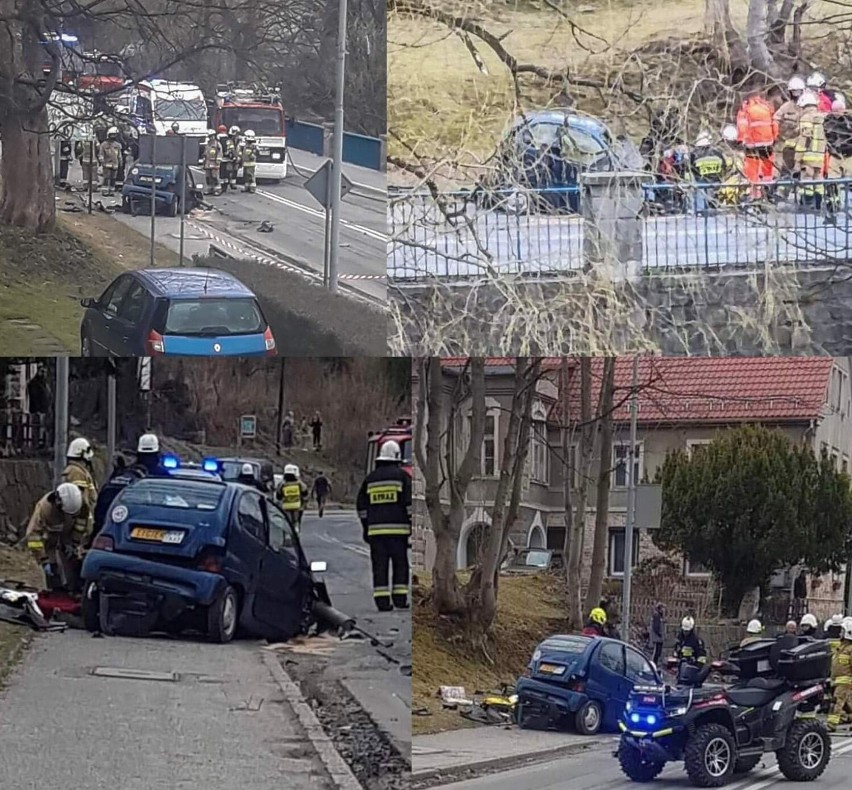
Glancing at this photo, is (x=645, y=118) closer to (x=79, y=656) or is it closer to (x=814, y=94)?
(x=814, y=94)

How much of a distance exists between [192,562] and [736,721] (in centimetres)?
248

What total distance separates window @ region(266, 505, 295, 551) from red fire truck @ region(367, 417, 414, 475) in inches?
17.4

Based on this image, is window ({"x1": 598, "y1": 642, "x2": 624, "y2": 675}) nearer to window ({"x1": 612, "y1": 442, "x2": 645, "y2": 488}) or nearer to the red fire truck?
window ({"x1": 612, "y1": 442, "x2": 645, "y2": 488})

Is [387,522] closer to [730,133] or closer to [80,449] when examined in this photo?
[80,449]

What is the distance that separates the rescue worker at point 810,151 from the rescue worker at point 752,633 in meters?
3.30

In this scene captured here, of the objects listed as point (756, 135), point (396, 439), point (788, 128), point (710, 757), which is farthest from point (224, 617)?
point (788, 128)

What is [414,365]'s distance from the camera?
6.47 meters

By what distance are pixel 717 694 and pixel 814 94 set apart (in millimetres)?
4143

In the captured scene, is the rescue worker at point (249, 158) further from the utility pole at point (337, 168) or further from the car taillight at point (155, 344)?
the car taillight at point (155, 344)

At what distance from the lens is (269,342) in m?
7.49

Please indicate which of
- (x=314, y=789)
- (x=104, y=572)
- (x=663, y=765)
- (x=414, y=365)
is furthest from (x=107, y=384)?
(x=663, y=765)

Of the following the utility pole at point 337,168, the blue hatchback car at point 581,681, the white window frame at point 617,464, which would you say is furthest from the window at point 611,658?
the utility pole at point 337,168

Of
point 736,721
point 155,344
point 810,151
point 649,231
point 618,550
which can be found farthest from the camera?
point 810,151

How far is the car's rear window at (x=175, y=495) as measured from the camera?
20.7ft
